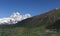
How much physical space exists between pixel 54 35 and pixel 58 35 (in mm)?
4178

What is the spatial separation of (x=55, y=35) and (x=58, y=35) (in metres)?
3.09

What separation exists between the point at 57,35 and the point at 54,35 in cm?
277

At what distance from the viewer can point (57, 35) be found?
174250 mm

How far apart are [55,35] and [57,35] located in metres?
1.76

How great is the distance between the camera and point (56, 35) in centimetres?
17438

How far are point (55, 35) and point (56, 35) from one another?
910 mm

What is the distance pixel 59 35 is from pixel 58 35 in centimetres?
115

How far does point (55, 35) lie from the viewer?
175 meters

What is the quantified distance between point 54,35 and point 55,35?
3.57 feet

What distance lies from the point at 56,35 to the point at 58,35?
2.23 meters

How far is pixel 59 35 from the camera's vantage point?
172 metres

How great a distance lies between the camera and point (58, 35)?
567 ft
